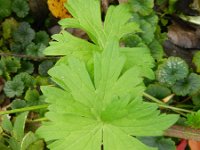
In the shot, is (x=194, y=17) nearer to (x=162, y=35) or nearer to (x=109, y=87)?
(x=162, y=35)

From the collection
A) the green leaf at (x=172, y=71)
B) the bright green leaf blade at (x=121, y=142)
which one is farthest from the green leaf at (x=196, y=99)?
the bright green leaf blade at (x=121, y=142)

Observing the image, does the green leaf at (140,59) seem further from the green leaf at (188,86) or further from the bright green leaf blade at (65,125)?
the bright green leaf blade at (65,125)

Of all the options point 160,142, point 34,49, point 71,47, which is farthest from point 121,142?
point 34,49

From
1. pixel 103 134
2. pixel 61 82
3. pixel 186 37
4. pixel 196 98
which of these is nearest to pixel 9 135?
pixel 61 82

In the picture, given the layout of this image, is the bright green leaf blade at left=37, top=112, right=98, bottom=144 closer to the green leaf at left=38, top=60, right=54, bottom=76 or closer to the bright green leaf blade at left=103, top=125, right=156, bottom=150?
the bright green leaf blade at left=103, top=125, right=156, bottom=150

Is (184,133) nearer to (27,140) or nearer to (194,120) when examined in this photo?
(194,120)

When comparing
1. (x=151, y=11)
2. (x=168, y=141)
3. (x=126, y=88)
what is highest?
(x=151, y=11)

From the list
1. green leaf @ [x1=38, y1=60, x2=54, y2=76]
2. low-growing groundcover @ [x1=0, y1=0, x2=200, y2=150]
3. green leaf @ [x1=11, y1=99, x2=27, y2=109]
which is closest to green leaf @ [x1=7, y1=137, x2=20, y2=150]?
low-growing groundcover @ [x1=0, y1=0, x2=200, y2=150]

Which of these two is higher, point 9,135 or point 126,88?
point 126,88
